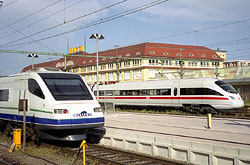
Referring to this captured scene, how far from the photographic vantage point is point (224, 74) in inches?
1576

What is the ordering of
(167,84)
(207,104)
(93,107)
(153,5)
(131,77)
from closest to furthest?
(93,107)
(153,5)
(207,104)
(167,84)
(131,77)

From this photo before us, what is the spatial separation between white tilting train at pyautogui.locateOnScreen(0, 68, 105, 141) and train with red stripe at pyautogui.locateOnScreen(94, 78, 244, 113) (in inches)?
532

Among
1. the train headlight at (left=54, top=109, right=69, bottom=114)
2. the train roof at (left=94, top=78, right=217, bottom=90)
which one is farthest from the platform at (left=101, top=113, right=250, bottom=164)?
the train roof at (left=94, top=78, right=217, bottom=90)

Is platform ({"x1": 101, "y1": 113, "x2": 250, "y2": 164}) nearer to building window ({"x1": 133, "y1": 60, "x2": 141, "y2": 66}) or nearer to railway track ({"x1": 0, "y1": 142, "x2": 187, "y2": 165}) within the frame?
railway track ({"x1": 0, "y1": 142, "x2": 187, "y2": 165})

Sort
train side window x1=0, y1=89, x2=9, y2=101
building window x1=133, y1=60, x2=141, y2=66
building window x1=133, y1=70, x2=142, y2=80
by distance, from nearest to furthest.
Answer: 1. train side window x1=0, y1=89, x2=9, y2=101
2. building window x1=133, y1=60, x2=141, y2=66
3. building window x1=133, y1=70, x2=142, y2=80

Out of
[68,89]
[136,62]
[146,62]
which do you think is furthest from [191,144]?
[136,62]

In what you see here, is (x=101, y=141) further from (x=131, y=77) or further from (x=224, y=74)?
(x=131, y=77)

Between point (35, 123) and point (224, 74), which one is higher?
point (224, 74)

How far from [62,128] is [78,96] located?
148cm

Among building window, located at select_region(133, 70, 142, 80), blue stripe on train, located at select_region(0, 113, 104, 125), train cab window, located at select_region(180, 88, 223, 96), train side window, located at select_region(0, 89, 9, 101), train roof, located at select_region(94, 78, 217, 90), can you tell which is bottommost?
blue stripe on train, located at select_region(0, 113, 104, 125)

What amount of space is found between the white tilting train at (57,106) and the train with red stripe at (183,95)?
1352 centimetres

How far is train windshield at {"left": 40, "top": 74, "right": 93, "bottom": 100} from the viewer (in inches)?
432

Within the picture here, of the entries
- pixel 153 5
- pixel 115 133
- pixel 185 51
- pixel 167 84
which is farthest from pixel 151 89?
pixel 185 51

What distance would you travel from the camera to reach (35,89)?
1132cm
